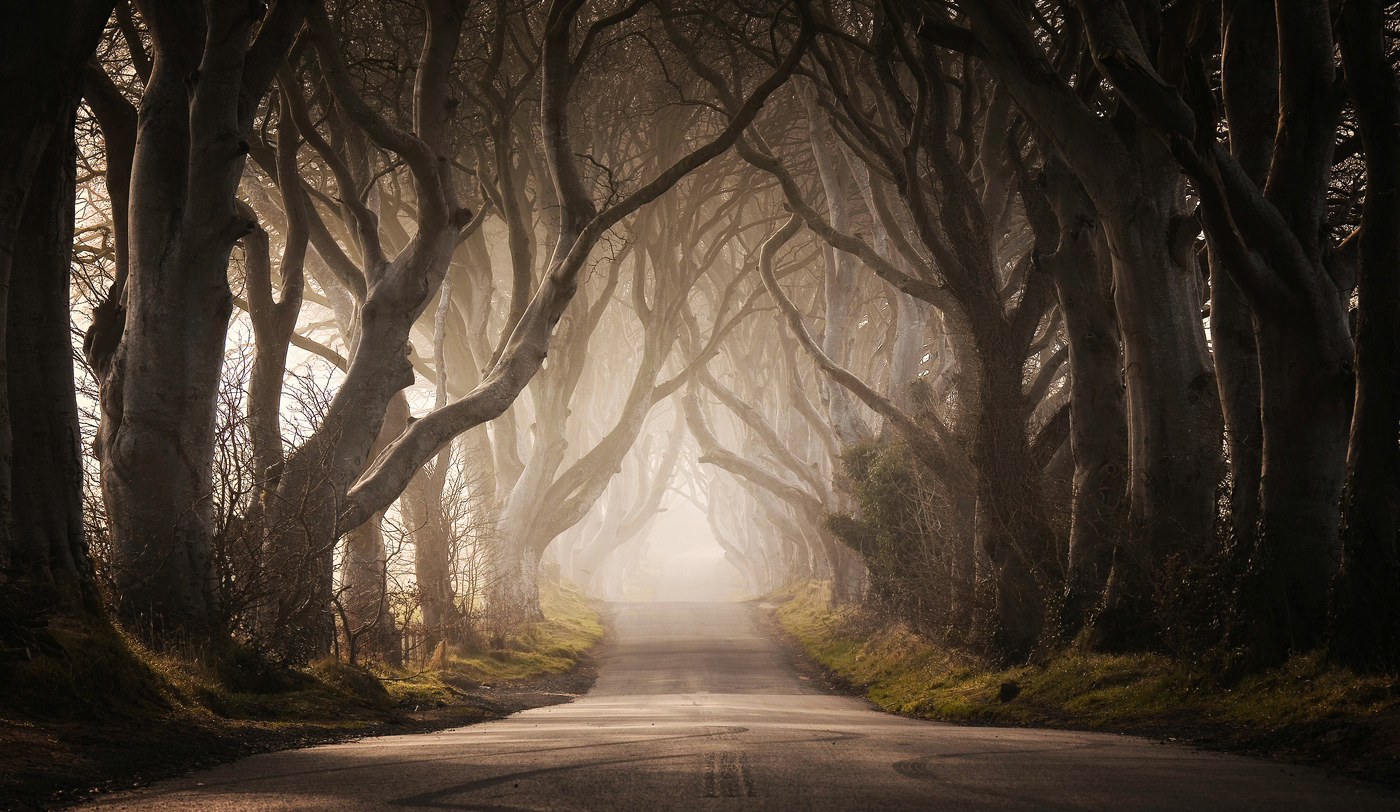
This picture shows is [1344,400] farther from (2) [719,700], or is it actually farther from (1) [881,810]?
(2) [719,700]

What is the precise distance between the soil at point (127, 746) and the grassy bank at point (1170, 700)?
18.1 feet

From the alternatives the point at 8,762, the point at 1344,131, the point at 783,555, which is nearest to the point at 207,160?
the point at 8,762

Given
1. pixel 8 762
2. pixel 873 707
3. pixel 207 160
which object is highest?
pixel 207 160

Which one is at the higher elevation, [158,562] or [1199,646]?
[158,562]

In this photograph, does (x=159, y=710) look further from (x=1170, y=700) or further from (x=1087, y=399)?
(x=1087, y=399)

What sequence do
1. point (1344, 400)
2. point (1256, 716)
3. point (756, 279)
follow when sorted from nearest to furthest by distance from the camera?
point (1256, 716)
point (1344, 400)
point (756, 279)

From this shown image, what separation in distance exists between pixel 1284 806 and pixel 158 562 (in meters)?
8.31

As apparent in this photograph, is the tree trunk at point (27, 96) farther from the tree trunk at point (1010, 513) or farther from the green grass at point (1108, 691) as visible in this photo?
the tree trunk at point (1010, 513)

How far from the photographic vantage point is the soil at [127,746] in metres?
4.76

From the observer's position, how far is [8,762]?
4.94 meters

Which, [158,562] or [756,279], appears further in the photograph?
[756,279]

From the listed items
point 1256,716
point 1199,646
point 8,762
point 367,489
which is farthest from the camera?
point 367,489

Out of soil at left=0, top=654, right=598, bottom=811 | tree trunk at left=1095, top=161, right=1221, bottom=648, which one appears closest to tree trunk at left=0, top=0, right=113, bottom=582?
soil at left=0, top=654, right=598, bottom=811

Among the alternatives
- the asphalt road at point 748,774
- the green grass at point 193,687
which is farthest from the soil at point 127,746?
the asphalt road at point 748,774
